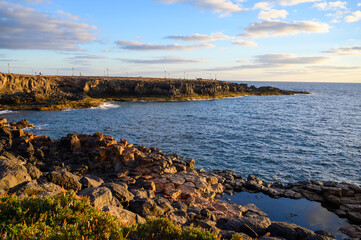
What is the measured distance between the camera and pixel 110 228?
28.0ft

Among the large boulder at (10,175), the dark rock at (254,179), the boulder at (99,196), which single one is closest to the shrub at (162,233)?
the boulder at (99,196)

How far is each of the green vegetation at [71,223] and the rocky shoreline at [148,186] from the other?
205cm

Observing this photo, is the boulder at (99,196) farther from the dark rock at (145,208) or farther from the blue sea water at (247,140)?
the blue sea water at (247,140)

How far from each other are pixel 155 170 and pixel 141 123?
35.0m

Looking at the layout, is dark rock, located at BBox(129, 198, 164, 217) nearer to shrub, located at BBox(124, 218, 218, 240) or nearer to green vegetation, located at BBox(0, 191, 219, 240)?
green vegetation, located at BBox(0, 191, 219, 240)

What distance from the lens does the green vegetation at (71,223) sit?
7.84 metres

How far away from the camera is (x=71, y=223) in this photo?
879 cm

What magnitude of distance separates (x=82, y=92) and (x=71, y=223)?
108m

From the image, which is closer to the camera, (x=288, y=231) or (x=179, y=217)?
(x=288, y=231)

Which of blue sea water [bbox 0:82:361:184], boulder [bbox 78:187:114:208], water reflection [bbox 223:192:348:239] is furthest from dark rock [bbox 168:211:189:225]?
blue sea water [bbox 0:82:361:184]

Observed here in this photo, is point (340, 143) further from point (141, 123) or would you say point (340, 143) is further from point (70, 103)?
point (70, 103)

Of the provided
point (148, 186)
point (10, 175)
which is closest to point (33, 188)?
point (10, 175)

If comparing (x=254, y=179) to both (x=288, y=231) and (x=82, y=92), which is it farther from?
(x=82, y=92)

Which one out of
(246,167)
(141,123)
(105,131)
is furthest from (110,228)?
(141,123)
